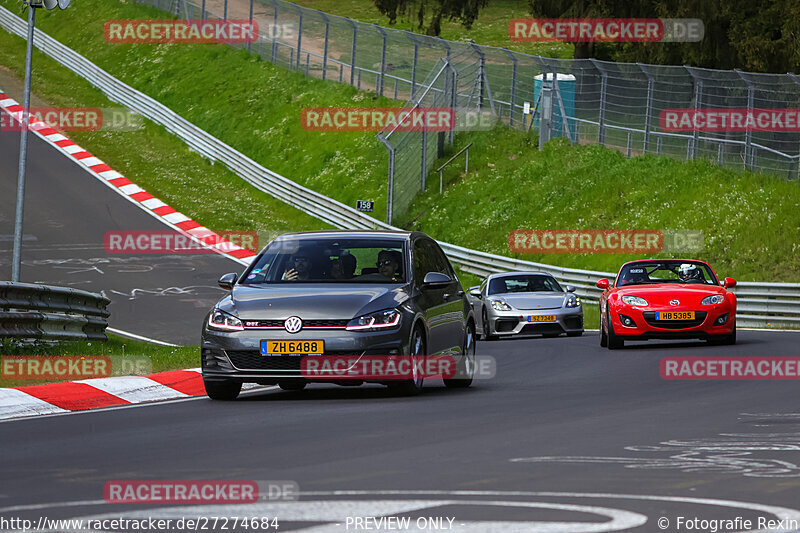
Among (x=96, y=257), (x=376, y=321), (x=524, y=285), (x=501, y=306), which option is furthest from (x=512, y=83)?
(x=376, y=321)

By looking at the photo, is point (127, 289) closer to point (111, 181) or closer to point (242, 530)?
point (111, 181)

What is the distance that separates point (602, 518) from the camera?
6.09 metres

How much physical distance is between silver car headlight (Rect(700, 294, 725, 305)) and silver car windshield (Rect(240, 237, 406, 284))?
7.05 metres

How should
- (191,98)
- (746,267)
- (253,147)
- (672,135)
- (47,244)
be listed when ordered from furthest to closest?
1. (191,98)
2. (253,147)
3. (672,135)
4. (47,244)
5. (746,267)

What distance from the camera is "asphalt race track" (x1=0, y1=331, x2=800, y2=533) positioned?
21.1ft

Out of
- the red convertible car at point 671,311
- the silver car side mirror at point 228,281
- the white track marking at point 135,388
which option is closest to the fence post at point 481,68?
the red convertible car at point 671,311

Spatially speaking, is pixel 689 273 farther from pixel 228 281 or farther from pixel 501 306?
pixel 228 281

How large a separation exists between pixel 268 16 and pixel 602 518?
47914mm

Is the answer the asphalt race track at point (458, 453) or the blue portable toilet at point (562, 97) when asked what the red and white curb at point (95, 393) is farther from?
the blue portable toilet at point (562, 97)

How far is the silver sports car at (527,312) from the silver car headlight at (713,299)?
455 cm

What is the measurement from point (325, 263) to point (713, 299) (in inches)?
309

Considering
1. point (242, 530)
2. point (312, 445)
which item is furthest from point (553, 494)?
point (312, 445)

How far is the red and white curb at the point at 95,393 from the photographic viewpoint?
1166 cm

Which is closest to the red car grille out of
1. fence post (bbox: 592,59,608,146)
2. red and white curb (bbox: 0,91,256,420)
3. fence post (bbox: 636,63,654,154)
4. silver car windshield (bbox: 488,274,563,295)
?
silver car windshield (bbox: 488,274,563,295)
